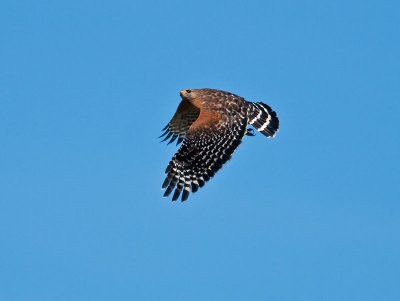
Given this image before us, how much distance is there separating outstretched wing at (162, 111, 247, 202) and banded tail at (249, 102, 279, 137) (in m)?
1.29

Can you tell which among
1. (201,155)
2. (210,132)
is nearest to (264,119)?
(210,132)

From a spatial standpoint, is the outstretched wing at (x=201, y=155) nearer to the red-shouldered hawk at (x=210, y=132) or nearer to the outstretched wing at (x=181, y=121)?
the red-shouldered hawk at (x=210, y=132)

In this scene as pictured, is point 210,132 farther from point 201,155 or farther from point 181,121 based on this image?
point 181,121

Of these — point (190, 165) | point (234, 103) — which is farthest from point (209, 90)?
point (190, 165)

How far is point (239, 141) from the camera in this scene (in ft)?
127

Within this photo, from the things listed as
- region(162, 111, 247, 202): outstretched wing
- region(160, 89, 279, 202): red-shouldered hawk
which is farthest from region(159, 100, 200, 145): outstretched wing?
region(162, 111, 247, 202): outstretched wing

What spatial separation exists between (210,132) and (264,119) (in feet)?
8.36

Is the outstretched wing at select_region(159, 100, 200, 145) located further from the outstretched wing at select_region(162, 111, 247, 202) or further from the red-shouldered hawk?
the outstretched wing at select_region(162, 111, 247, 202)

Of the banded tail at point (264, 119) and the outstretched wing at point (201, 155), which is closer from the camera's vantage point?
the outstretched wing at point (201, 155)

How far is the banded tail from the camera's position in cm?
4038

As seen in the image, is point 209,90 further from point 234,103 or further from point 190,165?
point 190,165

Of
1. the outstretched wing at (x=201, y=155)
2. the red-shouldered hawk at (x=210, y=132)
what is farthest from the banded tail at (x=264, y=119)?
the outstretched wing at (x=201, y=155)

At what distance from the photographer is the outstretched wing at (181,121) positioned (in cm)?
4234

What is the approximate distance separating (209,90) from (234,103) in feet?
3.33
